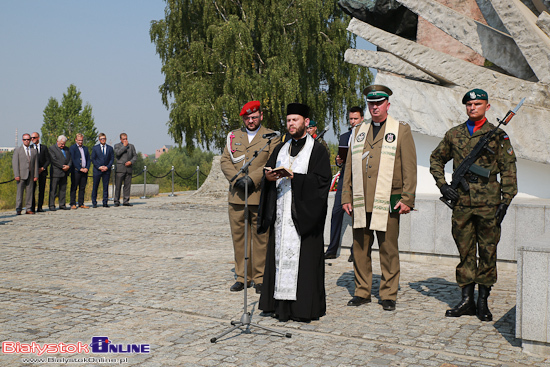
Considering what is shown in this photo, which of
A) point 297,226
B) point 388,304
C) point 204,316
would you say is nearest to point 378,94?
point 297,226

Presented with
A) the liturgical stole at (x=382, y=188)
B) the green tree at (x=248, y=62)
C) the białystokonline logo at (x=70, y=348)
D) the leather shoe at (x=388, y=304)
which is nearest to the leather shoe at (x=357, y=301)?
the leather shoe at (x=388, y=304)

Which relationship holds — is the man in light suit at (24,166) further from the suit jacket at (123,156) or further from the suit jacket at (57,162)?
the suit jacket at (123,156)

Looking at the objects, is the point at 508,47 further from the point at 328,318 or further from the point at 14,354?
the point at 14,354

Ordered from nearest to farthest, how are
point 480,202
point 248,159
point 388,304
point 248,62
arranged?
point 480,202
point 388,304
point 248,159
point 248,62

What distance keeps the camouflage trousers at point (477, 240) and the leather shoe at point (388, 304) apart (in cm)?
64

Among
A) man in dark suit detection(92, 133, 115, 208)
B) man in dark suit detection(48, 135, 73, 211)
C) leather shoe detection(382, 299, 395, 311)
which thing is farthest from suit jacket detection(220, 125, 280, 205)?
man in dark suit detection(92, 133, 115, 208)

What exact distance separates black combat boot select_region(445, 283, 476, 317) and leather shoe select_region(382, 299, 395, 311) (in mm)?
486

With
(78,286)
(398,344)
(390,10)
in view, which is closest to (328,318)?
(398,344)

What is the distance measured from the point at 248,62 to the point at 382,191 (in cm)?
1911

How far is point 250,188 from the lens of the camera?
243 inches

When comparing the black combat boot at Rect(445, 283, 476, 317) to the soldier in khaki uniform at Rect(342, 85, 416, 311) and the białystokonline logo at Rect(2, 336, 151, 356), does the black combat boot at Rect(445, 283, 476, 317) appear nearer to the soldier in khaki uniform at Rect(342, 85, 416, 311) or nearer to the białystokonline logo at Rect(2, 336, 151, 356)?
the soldier in khaki uniform at Rect(342, 85, 416, 311)

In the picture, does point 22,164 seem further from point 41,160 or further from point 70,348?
point 70,348

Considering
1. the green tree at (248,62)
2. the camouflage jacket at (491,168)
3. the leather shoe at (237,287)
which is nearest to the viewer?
the camouflage jacket at (491,168)

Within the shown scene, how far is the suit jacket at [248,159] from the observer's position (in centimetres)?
619
